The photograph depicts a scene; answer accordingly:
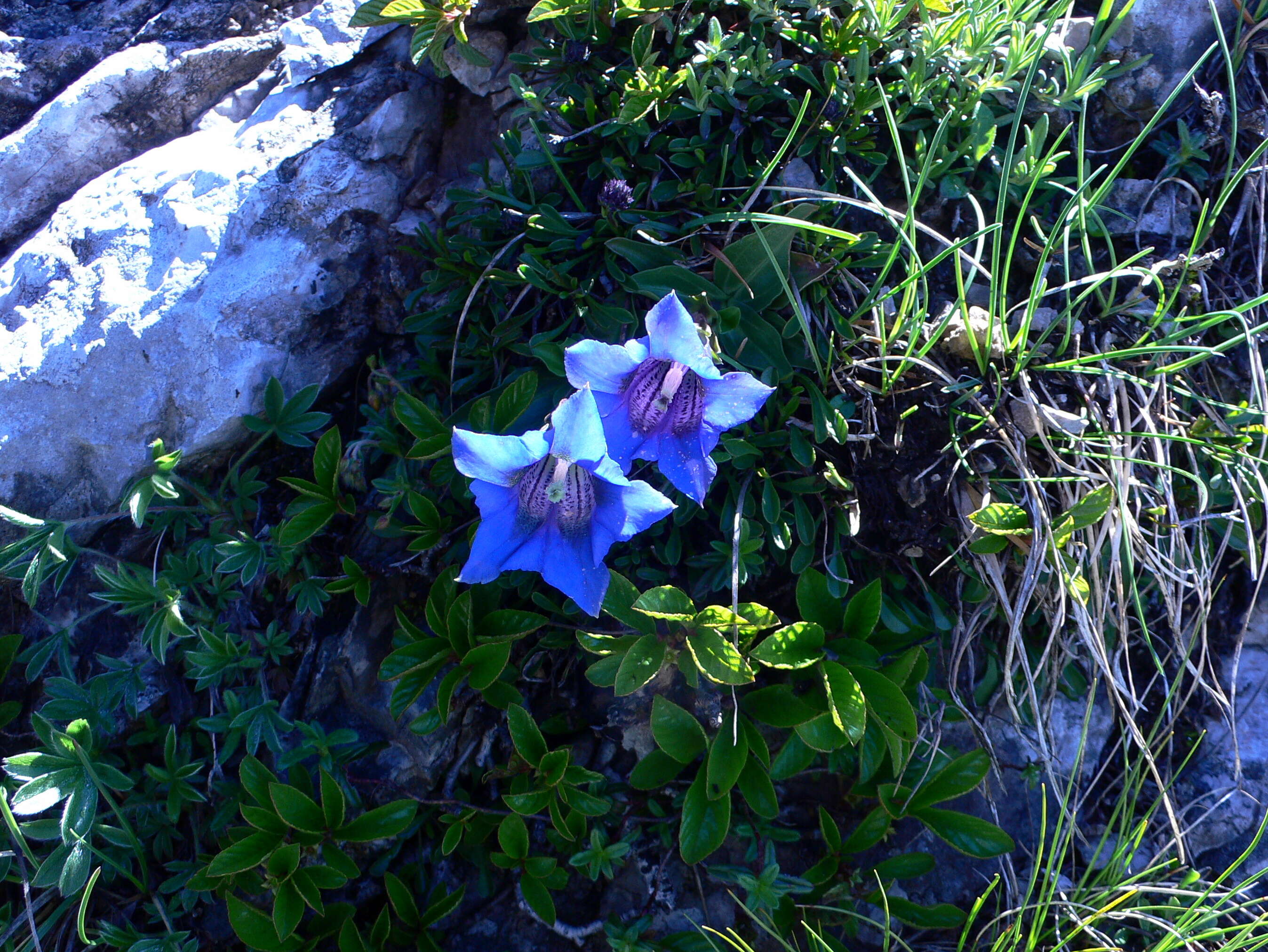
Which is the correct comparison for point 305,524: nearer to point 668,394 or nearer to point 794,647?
point 668,394

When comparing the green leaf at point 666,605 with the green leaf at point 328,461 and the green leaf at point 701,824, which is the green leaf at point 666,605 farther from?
the green leaf at point 328,461

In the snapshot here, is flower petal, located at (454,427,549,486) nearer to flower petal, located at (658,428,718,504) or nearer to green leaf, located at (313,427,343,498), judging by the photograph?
flower petal, located at (658,428,718,504)

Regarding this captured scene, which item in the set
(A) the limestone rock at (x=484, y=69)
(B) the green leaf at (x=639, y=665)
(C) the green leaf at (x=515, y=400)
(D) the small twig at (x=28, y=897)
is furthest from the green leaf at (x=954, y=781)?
(A) the limestone rock at (x=484, y=69)

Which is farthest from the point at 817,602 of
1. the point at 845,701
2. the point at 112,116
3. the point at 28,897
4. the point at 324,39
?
the point at 112,116

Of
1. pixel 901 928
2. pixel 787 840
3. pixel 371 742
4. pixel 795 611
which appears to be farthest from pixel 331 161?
pixel 901 928

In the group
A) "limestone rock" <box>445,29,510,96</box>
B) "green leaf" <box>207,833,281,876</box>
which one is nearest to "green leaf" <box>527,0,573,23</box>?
"limestone rock" <box>445,29,510,96</box>

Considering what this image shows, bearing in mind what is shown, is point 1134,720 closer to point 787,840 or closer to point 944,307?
A: point 787,840
